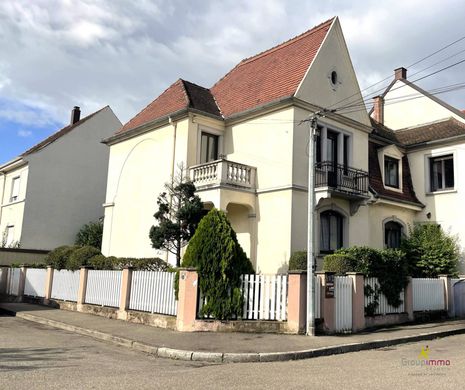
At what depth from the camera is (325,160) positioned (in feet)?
62.1

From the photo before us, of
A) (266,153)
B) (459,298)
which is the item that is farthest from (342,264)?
(459,298)

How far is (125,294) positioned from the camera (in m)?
14.6

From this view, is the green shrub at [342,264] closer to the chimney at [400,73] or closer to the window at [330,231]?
the window at [330,231]

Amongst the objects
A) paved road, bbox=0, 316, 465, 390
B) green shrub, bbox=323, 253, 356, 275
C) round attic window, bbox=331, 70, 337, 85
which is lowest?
paved road, bbox=0, 316, 465, 390

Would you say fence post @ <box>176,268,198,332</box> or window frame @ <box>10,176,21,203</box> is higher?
window frame @ <box>10,176,21,203</box>

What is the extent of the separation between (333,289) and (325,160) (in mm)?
7431

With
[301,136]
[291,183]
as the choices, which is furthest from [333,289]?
[301,136]

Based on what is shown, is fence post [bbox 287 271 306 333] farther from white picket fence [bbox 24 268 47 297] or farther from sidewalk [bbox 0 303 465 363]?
white picket fence [bbox 24 268 47 297]

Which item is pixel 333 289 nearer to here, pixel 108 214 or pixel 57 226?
pixel 108 214

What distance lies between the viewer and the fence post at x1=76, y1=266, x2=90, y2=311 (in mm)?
16828

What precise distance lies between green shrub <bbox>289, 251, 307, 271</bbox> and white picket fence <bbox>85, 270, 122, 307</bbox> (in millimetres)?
5721

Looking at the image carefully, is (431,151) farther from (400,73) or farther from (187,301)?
(187,301)

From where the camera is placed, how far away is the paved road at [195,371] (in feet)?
22.9

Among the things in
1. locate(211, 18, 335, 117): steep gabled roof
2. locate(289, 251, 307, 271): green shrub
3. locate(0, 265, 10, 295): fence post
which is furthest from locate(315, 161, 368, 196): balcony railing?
locate(0, 265, 10, 295): fence post
